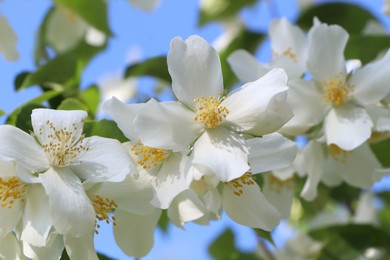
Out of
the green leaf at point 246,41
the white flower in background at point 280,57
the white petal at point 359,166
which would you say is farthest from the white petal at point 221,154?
the green leaf at point 246,41

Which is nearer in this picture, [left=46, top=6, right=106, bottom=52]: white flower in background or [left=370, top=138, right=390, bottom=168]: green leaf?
[left=370, top=138, right=390, bottom=168]: green leaf

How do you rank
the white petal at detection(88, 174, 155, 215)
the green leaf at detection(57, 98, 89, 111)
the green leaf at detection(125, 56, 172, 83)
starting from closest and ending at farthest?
the white petal at detection(88, 174, 155, 215) < the green leaf at detection(57, 98, 89, 111) < the green leaf at detection(125, 56, 172, 83)

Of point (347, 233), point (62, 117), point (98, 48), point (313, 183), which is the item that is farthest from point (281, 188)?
point (98, 48)

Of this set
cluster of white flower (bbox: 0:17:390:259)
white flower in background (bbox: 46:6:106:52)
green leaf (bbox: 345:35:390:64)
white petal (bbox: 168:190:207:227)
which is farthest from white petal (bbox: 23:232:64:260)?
white flower in background (bbox: 46:6:106:52)

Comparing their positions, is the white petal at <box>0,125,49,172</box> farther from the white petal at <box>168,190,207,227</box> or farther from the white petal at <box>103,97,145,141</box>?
the white petal at <box>168,190,207,227</box>

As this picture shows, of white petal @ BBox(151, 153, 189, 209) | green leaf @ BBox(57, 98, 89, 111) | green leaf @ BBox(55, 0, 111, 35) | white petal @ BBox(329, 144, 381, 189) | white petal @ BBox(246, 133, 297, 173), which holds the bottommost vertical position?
white petal @ BBox(329, 144, 381, 189)

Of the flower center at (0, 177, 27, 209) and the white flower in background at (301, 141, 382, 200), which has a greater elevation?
the flower center at (0, 177, 27, 209)
